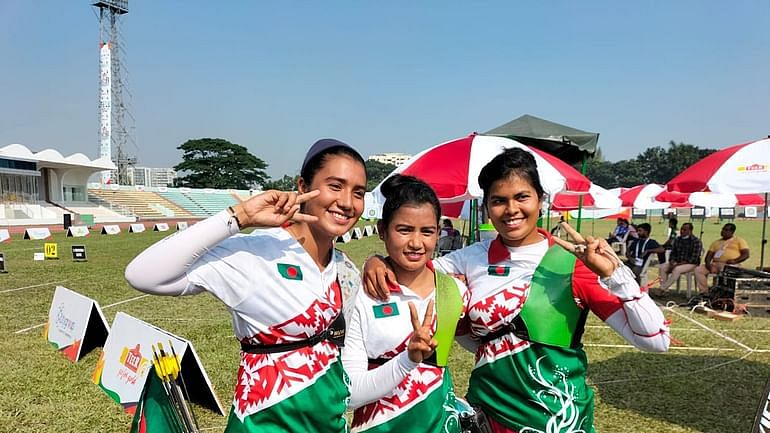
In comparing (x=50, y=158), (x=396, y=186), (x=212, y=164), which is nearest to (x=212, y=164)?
(x=212, y=164)

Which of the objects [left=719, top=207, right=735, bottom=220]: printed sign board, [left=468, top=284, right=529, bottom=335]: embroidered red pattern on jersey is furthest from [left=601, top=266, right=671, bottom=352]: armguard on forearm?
[left=719, top=207, right=735, bottom=220]: printed sign board

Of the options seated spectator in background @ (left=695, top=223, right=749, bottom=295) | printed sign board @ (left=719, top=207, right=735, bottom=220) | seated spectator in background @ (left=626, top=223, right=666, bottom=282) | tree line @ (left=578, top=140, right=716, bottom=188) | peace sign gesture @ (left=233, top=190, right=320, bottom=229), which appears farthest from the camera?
tree line @ (left=578, top=140, right=716, bottom=188)

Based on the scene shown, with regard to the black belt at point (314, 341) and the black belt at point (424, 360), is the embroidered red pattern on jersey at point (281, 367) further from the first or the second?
the black belt at point (424, 360)

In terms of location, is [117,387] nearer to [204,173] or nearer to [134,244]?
[134,244]

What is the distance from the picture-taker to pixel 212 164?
7669 centimetres

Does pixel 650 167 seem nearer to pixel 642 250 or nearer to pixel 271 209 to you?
pixel 642 250

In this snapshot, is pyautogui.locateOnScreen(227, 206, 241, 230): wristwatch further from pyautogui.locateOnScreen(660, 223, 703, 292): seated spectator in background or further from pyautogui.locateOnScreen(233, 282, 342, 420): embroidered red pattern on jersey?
pyautogui.locateOnScreen(660, 223, 703, 292): seated spectator in background

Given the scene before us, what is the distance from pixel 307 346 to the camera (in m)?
1.71

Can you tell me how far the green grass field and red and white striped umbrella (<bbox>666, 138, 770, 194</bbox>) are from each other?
2.08 meters

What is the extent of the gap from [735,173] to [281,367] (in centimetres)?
633

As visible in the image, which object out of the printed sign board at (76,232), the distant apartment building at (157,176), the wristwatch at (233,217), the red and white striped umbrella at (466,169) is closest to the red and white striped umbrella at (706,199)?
the red and white striped umbrella at (466,169)

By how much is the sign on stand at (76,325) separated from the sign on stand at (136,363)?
1.26 m

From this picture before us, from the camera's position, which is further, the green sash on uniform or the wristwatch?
the green sash on uniform

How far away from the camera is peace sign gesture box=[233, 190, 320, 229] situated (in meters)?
1.64
